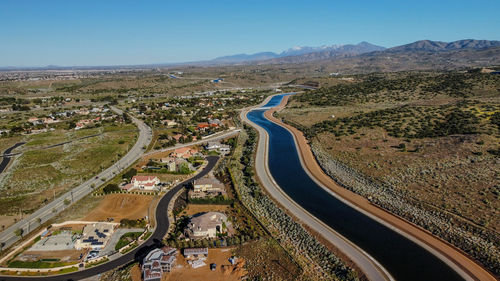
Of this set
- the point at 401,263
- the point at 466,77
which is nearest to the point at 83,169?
the point at 401,263

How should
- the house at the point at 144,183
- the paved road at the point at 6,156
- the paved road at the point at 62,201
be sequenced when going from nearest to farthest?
the paved road at the point at 62,201 → the house at the point at 144,183 → the paved road at the point at 6,156

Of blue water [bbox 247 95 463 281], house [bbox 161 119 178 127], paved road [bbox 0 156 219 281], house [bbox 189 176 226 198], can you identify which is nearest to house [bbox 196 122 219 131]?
house [bbox 161 119 178 127]

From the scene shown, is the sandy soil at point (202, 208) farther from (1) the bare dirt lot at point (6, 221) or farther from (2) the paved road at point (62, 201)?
(1) the bare dirt lot at point (6, 221)

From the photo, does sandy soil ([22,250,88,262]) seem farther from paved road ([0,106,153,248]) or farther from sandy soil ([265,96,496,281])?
sandy soil ([265,96,496,281])

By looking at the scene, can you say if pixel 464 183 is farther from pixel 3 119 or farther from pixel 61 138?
pixel 3 119

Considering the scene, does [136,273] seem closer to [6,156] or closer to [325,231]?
[325,231]

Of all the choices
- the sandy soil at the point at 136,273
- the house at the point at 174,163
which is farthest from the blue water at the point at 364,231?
the sandy soil at the point at 136,273
